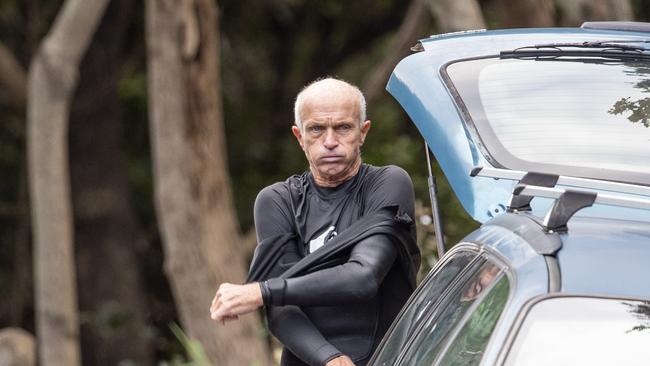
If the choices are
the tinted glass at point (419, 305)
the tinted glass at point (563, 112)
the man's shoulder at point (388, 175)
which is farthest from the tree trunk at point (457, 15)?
the tinted glass at point (419, 305)

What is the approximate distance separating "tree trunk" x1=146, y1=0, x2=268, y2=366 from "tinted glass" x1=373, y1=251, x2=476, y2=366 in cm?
702

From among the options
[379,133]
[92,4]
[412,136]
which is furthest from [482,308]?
[412,136]

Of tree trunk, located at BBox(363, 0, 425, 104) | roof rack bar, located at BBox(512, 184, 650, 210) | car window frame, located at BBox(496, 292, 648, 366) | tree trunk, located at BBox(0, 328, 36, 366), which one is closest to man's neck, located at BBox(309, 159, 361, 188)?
roof rack bar, located at BBox(512, 184, 650, 210)

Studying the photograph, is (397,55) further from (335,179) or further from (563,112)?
(563,112)

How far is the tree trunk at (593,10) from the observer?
9961mm

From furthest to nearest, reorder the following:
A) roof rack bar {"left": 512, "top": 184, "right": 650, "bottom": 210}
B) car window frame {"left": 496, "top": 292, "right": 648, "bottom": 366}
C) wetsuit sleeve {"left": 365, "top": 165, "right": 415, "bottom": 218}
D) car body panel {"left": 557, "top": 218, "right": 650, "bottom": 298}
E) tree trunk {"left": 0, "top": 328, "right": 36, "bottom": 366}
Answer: tree trunk {"left": 0, "top": 328, "right": 36, "bottom": 366} → wetsuit sleeve {"left": 365, "top": 165, "right": 415, "bottom": 218} → roof rack bar {"left": 512, "top": 184, "right": 650, "bottom": 210} → car body panel {"left": 557, "top": 218, "right": 650, "bottom": 298} → car window frame {"left": 496, "top": 292, "right": 648, "bottom": 366}

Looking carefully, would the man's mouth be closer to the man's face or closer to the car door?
the man's face

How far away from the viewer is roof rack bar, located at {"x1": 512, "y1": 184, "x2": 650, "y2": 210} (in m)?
2.90

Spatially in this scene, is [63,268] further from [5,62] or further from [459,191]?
[459,191]

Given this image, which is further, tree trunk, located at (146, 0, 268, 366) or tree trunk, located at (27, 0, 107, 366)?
tree trunk, located at (27, 0, 107, 366)

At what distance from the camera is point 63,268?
1188cm

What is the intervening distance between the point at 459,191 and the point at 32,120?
864 cm

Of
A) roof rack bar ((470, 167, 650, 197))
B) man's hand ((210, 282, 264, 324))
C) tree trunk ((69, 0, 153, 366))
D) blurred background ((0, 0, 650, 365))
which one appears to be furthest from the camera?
tree trunk ((69, 0, 153, 366))

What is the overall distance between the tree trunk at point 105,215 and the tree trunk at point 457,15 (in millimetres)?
4936
